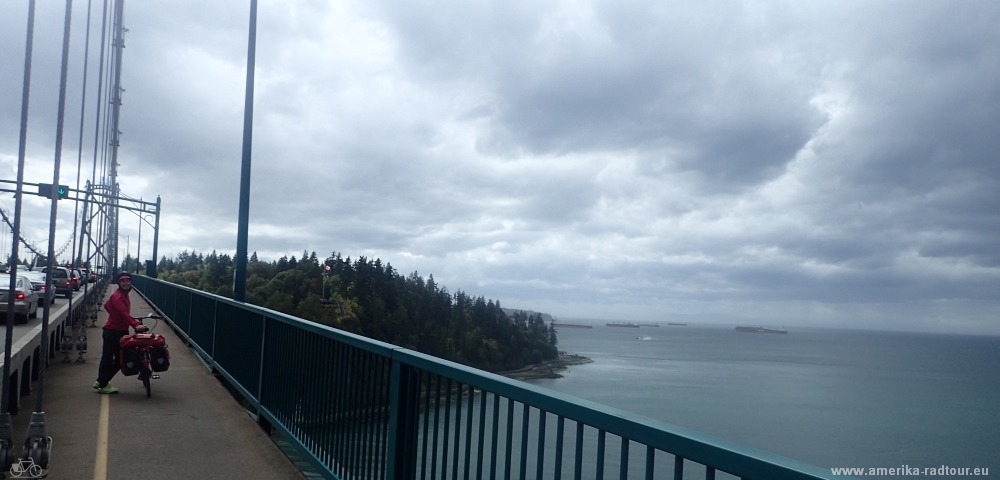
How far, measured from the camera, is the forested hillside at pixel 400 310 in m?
35.1

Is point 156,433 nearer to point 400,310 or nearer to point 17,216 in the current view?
point 17,216

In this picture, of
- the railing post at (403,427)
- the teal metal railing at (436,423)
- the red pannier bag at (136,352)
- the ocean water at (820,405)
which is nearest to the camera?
the teal metal railing at (436,423)

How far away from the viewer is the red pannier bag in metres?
9.59

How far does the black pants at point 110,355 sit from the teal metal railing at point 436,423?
7.95ft

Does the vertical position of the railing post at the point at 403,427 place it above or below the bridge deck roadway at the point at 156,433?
above

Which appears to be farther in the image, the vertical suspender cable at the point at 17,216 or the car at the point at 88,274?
the car at the point at 88,274

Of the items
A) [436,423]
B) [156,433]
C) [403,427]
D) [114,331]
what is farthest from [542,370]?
[436,423]

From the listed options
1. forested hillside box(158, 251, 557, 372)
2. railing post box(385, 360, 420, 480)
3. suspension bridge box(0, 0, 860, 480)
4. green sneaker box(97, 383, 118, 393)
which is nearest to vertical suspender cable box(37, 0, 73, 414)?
suspension bridge box(0, 0, 860, 480)

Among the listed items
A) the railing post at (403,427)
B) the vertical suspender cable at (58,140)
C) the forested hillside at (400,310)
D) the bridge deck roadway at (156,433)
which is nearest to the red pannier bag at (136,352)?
the bridge deck roadway at (156,433)

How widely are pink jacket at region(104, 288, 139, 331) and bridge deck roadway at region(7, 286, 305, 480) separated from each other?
3.18ft

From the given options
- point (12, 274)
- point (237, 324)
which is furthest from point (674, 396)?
point (12, 274)

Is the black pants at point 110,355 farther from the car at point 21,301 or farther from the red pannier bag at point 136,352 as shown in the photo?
the car at point 21,301

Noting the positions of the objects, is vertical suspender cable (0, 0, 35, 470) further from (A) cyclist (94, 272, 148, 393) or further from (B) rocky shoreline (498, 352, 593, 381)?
(B) rocky shoreline (498, 352, 593, 381)

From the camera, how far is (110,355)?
990 cm
